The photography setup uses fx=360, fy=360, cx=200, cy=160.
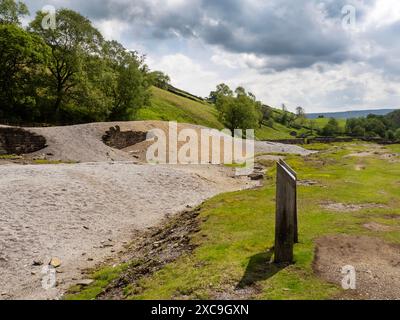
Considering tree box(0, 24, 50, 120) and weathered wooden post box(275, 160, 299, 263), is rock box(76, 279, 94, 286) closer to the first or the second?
weathered wooden post box(275, 160, 299, 263)

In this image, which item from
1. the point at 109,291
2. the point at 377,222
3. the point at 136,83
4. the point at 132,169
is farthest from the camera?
the point at 136,83

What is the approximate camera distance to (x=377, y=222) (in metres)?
20.0

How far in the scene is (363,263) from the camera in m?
14.1

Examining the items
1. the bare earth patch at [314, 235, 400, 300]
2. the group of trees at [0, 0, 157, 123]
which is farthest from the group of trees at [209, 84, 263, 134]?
the bare earth patch at [314, 235, 400, 300]

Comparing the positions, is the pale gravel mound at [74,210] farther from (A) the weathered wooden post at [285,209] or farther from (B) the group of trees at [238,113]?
(B) the group of trees at [238,113]

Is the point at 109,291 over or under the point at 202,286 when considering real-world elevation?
under

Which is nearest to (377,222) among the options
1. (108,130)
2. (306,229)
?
(306,229)

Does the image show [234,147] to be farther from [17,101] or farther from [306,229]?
[306,229]

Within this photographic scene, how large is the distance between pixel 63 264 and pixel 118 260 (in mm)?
2857

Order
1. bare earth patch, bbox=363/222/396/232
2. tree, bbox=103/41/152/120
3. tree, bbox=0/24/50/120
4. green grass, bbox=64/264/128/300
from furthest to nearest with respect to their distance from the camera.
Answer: tree, bbox=103/41/152/120 → tree, bbox=0/24/50/120 → bare earth patch, bbox=363/222/396/232 → green grass, bbox=64/264/128/300

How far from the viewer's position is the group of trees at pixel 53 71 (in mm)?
65438

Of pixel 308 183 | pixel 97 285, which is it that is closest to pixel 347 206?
pixel 308 183

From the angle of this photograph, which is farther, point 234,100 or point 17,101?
point 234,100

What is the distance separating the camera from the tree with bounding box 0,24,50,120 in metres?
62.9
